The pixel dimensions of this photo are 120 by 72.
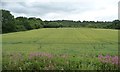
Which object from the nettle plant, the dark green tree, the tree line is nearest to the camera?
the nettle plant

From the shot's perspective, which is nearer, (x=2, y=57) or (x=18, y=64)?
(x=18, y=64)

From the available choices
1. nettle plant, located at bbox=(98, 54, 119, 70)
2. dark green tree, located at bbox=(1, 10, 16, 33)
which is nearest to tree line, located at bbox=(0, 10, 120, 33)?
dark green tree, located at bbox=(1, 10, 16, 33)

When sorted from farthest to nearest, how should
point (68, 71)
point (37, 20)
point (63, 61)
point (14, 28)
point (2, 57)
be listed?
1. point (37, 20)
2. point (14, 28)
3. point (2, 57)
4. point (63, 61)
5. point (68, 71)

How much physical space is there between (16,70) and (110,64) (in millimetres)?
4250

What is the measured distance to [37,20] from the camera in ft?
391

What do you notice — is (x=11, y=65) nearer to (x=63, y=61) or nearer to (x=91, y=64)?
(x=63, y=61)

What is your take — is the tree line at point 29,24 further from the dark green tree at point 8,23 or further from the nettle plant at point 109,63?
the nettle plant at point 109,63

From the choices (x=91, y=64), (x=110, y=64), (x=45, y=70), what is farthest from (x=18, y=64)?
(x=110, y=64)

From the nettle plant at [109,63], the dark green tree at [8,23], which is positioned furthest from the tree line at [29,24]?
the nettle plant at [109,63]

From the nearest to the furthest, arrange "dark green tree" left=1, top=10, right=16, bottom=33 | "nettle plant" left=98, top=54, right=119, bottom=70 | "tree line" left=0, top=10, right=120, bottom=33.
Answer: "nettle plant" left=98, top=54, right=119, bottom=70 → "dark green tree" left=1, top=10, right=16, bottom=33 → "tree line" left=0, top=10, right=120, bottom=33

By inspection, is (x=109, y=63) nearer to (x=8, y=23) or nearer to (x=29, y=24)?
(x=8, y=23)

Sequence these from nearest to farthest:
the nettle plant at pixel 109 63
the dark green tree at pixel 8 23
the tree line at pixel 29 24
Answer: the nettle plant at pixel 109 63 < the dark green tree at pixel 8 23 < the tree line at pixel 29 24

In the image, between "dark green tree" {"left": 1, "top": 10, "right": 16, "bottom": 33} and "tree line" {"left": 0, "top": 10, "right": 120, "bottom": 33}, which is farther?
"tree line" {"left": 0, "top": 10, "right": 120, "bottom": 33}

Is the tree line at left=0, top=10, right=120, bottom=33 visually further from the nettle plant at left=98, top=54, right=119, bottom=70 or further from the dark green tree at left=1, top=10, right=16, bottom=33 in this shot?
the nettle plant at left=98, top=54, right=119, bottom=70
